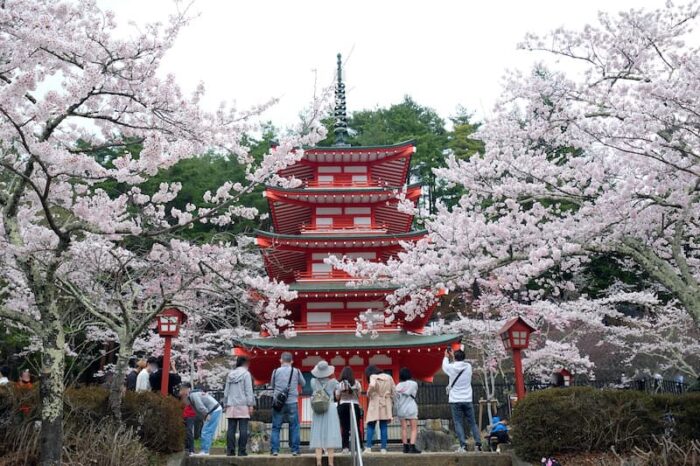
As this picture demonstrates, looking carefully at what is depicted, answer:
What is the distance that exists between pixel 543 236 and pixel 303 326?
405 inches

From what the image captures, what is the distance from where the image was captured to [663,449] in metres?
7.03

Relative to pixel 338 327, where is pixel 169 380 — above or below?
below

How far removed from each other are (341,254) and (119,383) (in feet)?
37.7

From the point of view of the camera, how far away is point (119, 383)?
8117 mm

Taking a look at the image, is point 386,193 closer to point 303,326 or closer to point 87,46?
point 303,326

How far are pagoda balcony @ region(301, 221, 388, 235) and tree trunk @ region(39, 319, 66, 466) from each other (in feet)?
42.4

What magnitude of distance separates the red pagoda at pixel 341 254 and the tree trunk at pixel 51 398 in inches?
334

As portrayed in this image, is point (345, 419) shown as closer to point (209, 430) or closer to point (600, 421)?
point (209, 430)

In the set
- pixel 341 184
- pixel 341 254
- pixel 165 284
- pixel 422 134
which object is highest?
pixel 422 134

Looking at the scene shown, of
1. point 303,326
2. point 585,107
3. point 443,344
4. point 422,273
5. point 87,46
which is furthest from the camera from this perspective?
point 303,326

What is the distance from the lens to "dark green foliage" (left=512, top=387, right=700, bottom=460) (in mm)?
7805

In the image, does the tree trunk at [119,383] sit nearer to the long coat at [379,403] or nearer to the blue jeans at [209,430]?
the blue jeans at [209,430]

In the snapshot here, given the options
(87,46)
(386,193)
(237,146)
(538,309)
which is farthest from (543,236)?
(538,309)

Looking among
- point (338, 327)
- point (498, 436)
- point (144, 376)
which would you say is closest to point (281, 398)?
point (144, 376)
